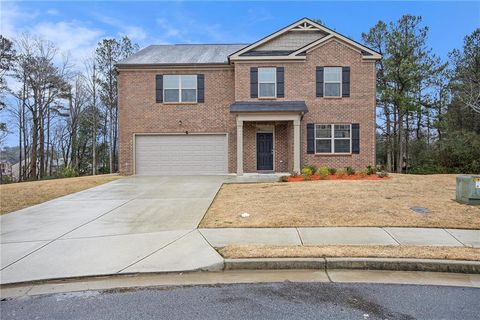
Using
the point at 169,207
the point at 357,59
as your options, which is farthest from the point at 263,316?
the point at 357,59

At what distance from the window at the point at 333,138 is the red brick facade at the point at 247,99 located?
30 centimetres

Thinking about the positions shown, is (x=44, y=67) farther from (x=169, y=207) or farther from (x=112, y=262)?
(x=112, y=262)

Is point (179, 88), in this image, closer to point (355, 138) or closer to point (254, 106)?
point (254, 106)

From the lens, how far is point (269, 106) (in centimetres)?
1677

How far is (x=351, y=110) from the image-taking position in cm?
1745

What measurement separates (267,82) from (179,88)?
4.61m

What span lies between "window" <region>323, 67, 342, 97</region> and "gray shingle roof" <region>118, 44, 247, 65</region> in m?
5.23

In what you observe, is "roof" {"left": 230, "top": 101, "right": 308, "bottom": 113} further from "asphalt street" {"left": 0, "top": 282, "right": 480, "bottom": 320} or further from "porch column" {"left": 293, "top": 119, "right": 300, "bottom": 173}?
"asphalt street" {"left": 0, "top": 282, "right": 480, "bottom": 320}

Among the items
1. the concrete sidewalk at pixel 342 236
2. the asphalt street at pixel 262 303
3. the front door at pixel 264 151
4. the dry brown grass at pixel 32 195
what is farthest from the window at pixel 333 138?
the asphalt street at pixel 262 303

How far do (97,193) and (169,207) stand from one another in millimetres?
4086

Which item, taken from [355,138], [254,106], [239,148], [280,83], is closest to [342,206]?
[239,148]

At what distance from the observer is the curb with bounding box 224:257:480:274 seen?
4965mm

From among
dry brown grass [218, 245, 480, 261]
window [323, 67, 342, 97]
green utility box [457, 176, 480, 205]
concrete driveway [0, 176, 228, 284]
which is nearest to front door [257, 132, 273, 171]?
window [323, 67, 342, 97]

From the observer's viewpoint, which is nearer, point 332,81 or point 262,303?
point 262,303
